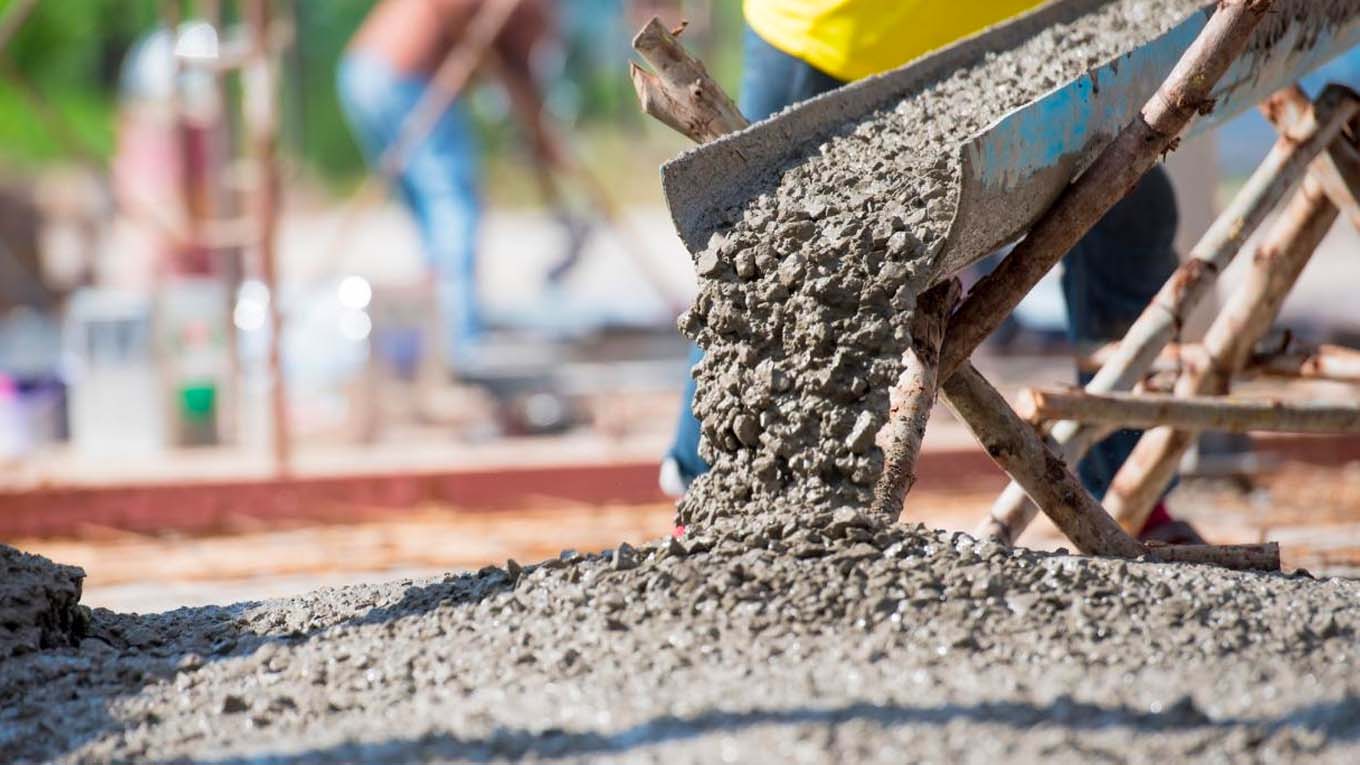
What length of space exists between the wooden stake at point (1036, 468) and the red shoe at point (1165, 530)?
34.1 inches

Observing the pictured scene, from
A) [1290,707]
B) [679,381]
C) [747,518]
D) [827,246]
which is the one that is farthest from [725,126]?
[679,381]

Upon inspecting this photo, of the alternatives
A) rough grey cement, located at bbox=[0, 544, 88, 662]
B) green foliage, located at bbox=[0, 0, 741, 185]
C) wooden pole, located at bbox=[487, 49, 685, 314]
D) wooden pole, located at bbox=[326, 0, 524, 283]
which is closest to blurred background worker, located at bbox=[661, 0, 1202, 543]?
rough grey cement, located at bbox=[0, 544, 88, 662]

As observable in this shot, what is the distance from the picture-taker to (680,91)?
110 inches

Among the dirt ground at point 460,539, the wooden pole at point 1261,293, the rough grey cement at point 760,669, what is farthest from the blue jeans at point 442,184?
the rough grey cement at point 760,669

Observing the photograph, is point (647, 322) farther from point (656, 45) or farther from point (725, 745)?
point (725, 745)

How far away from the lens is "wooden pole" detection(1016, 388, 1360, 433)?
2953mm

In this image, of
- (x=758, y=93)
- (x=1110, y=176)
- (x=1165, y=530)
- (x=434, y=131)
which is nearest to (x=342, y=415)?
(x=434, y=131)

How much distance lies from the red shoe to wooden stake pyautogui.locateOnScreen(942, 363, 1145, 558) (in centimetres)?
86

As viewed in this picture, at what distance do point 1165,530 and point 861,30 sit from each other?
3.84 feet

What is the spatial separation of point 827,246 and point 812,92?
83cm

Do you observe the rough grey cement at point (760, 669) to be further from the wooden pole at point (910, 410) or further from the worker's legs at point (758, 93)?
the worker's legs at point (758, 93)

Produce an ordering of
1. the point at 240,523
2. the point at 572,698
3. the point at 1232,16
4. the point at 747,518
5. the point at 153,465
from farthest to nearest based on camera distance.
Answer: the point at 153,465 < the point at 240,523 < the point at 1232,16 < the point at 747,518 < the point at 572,698

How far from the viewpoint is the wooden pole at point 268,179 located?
5305 mm

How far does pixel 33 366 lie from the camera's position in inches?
297
